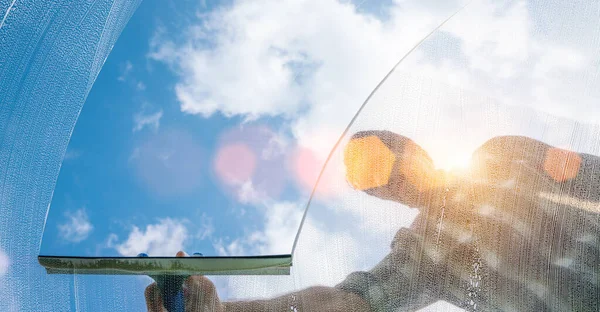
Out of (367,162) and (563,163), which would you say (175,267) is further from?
(563,163)

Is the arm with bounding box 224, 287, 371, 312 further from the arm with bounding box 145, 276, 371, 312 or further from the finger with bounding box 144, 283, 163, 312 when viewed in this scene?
the finger with bounding box 144, 283, 163, 312

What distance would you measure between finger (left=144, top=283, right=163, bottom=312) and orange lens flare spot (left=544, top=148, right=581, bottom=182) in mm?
2435

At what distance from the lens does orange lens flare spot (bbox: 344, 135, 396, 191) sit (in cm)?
337

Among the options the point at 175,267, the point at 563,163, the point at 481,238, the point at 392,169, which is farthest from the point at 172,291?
the point at 563,163

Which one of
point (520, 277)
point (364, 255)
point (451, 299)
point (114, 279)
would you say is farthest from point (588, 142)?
point (114, 279)

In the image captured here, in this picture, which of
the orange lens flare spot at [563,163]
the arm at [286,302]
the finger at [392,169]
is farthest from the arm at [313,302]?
the orange lens flare spot at [563,163]

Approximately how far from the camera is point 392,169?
3.43m

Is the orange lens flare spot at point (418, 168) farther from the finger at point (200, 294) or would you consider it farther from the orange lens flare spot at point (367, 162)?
the finger at point (200, 294)

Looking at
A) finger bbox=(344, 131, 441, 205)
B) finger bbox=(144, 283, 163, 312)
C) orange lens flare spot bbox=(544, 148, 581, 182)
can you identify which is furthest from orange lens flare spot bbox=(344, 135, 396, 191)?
finger bbox=(144, 283, 163, 312)

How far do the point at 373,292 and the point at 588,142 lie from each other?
154 centimetres

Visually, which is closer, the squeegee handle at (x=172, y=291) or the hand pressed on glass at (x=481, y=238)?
the squeegee handle at (x=172, y=291)

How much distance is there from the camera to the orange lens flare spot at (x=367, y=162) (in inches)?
132

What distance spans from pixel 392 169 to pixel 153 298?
167 centimetres

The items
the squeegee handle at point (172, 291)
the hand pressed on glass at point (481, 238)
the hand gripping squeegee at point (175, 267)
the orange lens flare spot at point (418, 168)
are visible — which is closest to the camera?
the hand gripping squeegee at point (175, 267)
